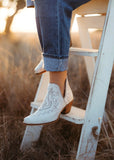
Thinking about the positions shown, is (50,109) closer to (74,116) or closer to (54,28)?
(74,116)

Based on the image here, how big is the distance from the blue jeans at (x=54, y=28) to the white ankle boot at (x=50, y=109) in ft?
0.36

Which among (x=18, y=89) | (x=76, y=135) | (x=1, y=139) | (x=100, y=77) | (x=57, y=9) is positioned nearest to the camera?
(x=57, y=9)

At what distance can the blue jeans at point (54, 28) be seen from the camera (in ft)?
2.72

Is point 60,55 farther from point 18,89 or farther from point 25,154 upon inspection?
point 18,89

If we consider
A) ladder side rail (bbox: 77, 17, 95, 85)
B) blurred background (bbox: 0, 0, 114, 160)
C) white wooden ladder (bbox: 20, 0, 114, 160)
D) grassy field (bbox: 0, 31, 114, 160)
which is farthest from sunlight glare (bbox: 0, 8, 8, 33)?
white wooden ladder (bbox: 20, 0, 114, 160)

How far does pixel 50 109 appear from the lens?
922 mm

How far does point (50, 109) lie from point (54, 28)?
1.11ft

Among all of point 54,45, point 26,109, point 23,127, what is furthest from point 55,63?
point 26,109

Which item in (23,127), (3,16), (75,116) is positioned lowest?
(23,127)

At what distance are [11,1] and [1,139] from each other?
1.18 metres

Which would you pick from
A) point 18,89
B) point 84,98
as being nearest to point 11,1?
point 18,89

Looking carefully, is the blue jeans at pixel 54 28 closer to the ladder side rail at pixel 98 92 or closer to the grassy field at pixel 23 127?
the ladder side rail at pixel 98 92

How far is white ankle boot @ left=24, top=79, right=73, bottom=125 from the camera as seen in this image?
90cm

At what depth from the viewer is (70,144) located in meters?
1.17
